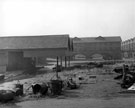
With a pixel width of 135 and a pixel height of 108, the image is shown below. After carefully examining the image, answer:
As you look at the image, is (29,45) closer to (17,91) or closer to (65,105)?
(17,91)

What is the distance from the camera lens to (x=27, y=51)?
109ft

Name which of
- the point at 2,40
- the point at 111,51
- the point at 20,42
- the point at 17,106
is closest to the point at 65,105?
the point at 17,106

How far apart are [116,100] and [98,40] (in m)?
70.9

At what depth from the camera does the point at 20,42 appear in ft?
117

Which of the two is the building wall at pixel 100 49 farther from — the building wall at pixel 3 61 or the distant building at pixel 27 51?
the building wall at pixel 3 61

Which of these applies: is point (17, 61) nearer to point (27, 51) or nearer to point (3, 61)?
point (3, 61)

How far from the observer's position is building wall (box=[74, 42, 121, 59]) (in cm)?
7625

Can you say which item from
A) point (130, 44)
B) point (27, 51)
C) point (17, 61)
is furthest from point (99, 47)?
point (17, 61)

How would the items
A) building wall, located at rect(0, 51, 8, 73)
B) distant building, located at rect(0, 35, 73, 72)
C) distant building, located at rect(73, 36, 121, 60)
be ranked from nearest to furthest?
building wall, located at rect(0, 51, 8, 73) < distant building, located at rect(0, 35, 73, 72) < distant building, located at rect(73, 36, 121, 60)

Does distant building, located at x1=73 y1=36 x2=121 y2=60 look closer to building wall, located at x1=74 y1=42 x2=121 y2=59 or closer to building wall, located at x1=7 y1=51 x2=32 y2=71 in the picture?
building wall, located at x1=74 y1=42 x2=121 y2=59

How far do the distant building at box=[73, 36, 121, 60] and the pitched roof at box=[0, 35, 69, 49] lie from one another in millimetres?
42815

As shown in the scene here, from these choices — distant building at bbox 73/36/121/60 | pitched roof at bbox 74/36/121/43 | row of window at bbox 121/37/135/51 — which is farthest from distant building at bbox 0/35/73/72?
row of window at bbox 121/37/135/51

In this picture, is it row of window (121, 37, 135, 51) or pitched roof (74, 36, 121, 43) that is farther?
row of window (121, 37, 135, 51)

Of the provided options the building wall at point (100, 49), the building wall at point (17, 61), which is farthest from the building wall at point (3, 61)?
the building wall at point (100, 49)
